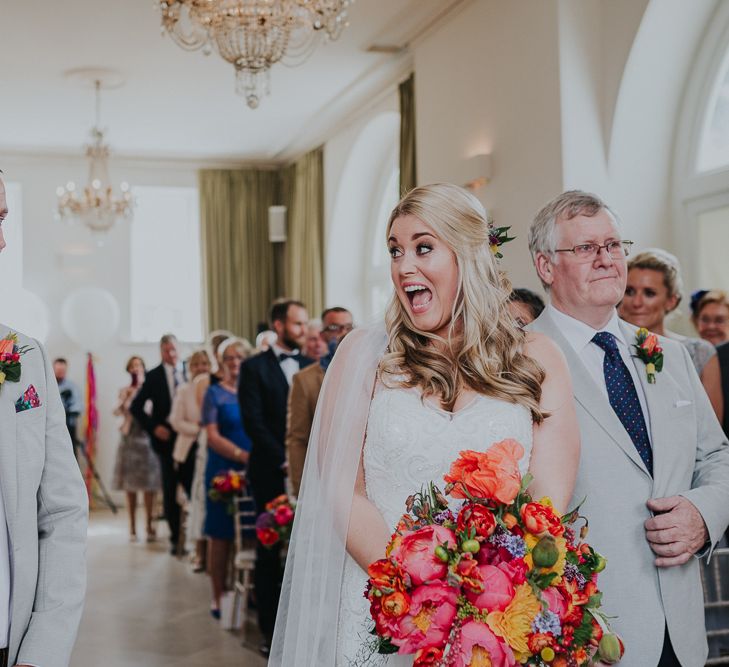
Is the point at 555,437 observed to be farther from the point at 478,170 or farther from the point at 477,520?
the point at 478,170

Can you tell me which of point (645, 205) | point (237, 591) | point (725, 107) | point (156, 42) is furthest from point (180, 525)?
point (725, 107)

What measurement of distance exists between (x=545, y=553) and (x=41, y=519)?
0.94 metres

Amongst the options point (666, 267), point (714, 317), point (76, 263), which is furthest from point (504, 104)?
point (76, 263)

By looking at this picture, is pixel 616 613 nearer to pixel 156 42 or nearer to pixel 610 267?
pixel 610 267

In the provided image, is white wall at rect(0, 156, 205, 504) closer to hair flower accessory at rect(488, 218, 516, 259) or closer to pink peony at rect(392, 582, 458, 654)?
hair flower accessory at rect(488, 218, 516, 259)

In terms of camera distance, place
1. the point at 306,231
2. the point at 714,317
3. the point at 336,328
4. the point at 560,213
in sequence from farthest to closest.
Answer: the point at 306,231 → the point at 336,328 → the point at 714,317 → the point at 560,213

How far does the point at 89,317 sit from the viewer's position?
1132cm

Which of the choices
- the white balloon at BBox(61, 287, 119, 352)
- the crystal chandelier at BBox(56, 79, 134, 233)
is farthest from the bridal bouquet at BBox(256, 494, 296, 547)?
the white balloon at BBox(61, 287, 119, 352)

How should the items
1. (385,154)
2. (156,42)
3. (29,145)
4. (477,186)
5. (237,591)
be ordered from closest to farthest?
(237,591) → (477,186) → (156,42) → (385,154) → (29,145)

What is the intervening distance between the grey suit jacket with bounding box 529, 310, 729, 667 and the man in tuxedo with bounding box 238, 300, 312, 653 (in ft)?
10.8

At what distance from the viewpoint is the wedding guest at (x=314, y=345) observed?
18.8 ft

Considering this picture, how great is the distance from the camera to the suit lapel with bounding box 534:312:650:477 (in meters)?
2.35

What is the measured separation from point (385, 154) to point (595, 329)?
804 centimetres

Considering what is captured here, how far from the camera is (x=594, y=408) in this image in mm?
2371
